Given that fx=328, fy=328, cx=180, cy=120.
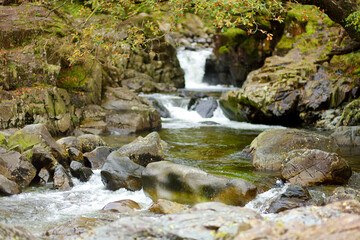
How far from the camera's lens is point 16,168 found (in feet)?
24.3

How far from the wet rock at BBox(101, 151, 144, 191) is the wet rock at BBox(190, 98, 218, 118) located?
11.3 meters

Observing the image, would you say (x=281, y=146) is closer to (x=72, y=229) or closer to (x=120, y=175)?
(x=120, y=175)

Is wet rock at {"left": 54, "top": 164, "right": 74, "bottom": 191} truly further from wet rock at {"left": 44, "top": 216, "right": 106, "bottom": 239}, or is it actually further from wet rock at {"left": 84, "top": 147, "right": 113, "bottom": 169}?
wet rock at {"left": 44, "top": 216, "right": 106, "bottom": 239}

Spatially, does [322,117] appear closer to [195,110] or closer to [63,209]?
[195,110]

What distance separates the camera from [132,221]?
2.87 metres

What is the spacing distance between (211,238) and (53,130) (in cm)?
1077

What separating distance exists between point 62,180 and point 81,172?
0.54m

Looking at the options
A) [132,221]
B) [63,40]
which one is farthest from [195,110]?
[132,221]

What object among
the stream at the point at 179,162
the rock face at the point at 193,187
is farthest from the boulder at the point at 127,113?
the rock face at the point at 193,187

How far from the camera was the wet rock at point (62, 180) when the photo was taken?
7.29 metres

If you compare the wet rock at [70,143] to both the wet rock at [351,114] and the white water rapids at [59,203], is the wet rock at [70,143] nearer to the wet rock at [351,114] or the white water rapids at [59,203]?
the white water rapids at [59,203]

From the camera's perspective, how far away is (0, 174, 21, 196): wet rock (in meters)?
6.66

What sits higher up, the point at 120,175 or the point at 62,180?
the point at 120,175

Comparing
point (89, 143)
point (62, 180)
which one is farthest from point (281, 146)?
point (89, 143)
